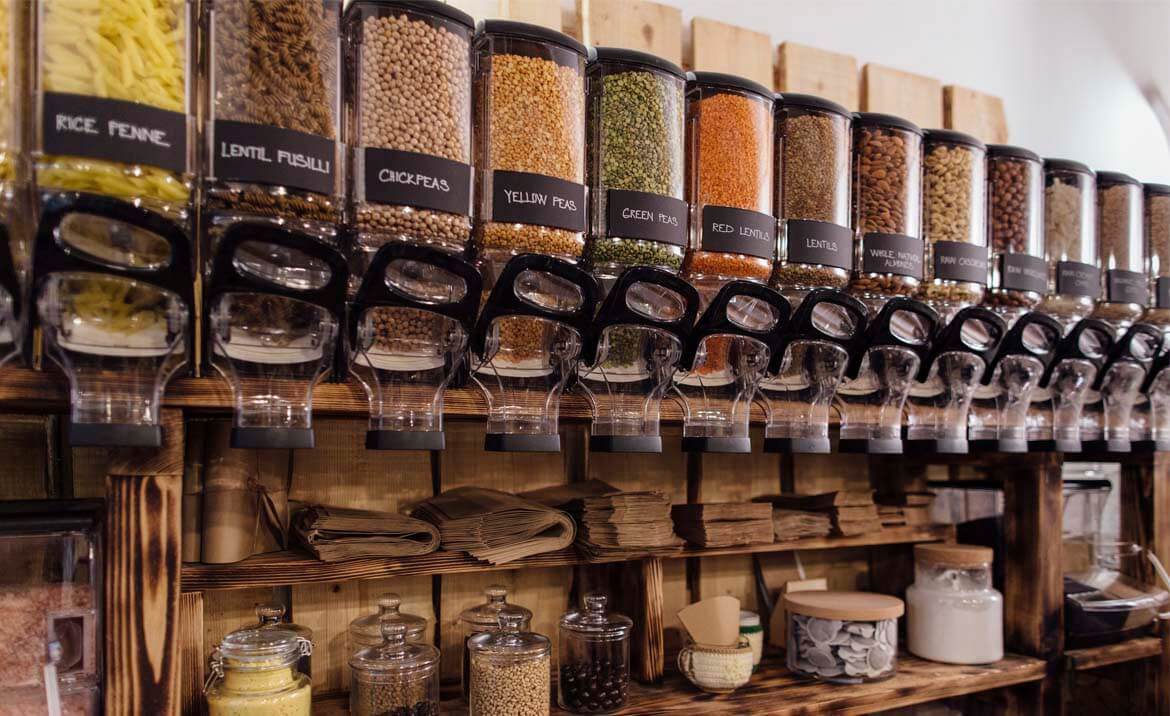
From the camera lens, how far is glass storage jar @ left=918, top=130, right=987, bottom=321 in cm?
153

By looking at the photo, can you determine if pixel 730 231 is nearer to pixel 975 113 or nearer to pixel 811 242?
pixel 811 242

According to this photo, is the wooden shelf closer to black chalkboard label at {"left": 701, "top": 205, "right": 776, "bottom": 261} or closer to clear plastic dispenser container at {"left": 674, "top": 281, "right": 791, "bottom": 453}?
clear plastic dispenser container at {"left": 674, "top": 281, "right": 791, "bottom": 453}

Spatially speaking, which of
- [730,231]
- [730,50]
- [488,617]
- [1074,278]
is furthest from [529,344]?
[1074,278]

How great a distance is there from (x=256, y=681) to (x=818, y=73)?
1736mm

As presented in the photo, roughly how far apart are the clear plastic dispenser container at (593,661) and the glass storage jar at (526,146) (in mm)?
696

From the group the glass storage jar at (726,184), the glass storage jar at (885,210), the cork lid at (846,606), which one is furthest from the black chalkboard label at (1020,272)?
the cork lid at (846,606)

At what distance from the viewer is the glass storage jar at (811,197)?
1.38 metres

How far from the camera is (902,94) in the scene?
2113 mm

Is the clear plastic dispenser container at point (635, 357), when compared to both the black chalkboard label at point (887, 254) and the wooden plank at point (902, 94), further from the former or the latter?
the wooden plank at point (902, 94)

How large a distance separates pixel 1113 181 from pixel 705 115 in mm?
1085

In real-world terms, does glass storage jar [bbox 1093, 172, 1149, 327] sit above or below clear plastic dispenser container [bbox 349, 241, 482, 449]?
above

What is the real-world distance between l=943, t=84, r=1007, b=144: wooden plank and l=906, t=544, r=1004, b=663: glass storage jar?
109 cm

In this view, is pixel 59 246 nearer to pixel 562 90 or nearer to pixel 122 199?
pixel 122 199

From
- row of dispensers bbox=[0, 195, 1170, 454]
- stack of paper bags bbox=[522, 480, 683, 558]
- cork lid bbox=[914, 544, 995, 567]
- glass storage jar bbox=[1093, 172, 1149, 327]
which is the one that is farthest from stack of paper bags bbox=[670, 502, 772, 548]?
glass storage jar bbox=[1093, 172, 1149, 327]
